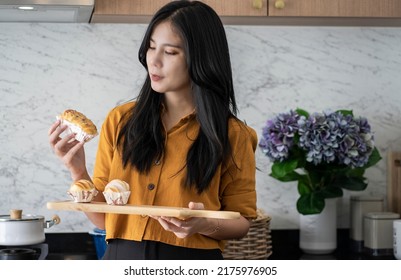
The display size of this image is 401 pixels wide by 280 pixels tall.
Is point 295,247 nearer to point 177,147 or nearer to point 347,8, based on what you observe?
point 347,8

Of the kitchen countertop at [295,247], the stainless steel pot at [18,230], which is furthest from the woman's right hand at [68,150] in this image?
the kitchen countertop at [295,247]

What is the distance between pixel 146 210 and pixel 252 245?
117 centimetres

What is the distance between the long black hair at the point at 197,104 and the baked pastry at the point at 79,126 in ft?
0.27

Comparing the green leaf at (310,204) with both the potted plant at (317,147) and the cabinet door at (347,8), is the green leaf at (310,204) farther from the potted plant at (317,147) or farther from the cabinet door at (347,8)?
the cabinet door at (347,8)

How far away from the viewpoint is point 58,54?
2.92 meters

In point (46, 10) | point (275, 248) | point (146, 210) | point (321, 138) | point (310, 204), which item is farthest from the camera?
point (275, 248)

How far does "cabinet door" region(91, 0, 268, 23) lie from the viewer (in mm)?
2691

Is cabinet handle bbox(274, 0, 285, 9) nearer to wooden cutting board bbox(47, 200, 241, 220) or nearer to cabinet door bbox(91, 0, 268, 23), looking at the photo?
cabinet door bbox(91, 0, 268, 23)

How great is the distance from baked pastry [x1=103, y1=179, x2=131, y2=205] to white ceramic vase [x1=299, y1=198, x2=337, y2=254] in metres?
1.37

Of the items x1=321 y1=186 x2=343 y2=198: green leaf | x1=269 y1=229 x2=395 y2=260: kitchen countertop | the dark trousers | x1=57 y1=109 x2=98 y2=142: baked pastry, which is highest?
x1=57 y1=109 x2=98 y2=142: baked pastry

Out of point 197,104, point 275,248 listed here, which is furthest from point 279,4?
point 197,104

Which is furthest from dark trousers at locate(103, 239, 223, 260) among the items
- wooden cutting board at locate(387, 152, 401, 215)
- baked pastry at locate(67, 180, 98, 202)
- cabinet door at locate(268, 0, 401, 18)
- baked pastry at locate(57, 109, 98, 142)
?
wooden cutting board at locate(387, 152, 401, 215)

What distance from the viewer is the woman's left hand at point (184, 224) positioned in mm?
1597

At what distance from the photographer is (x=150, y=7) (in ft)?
8.89
